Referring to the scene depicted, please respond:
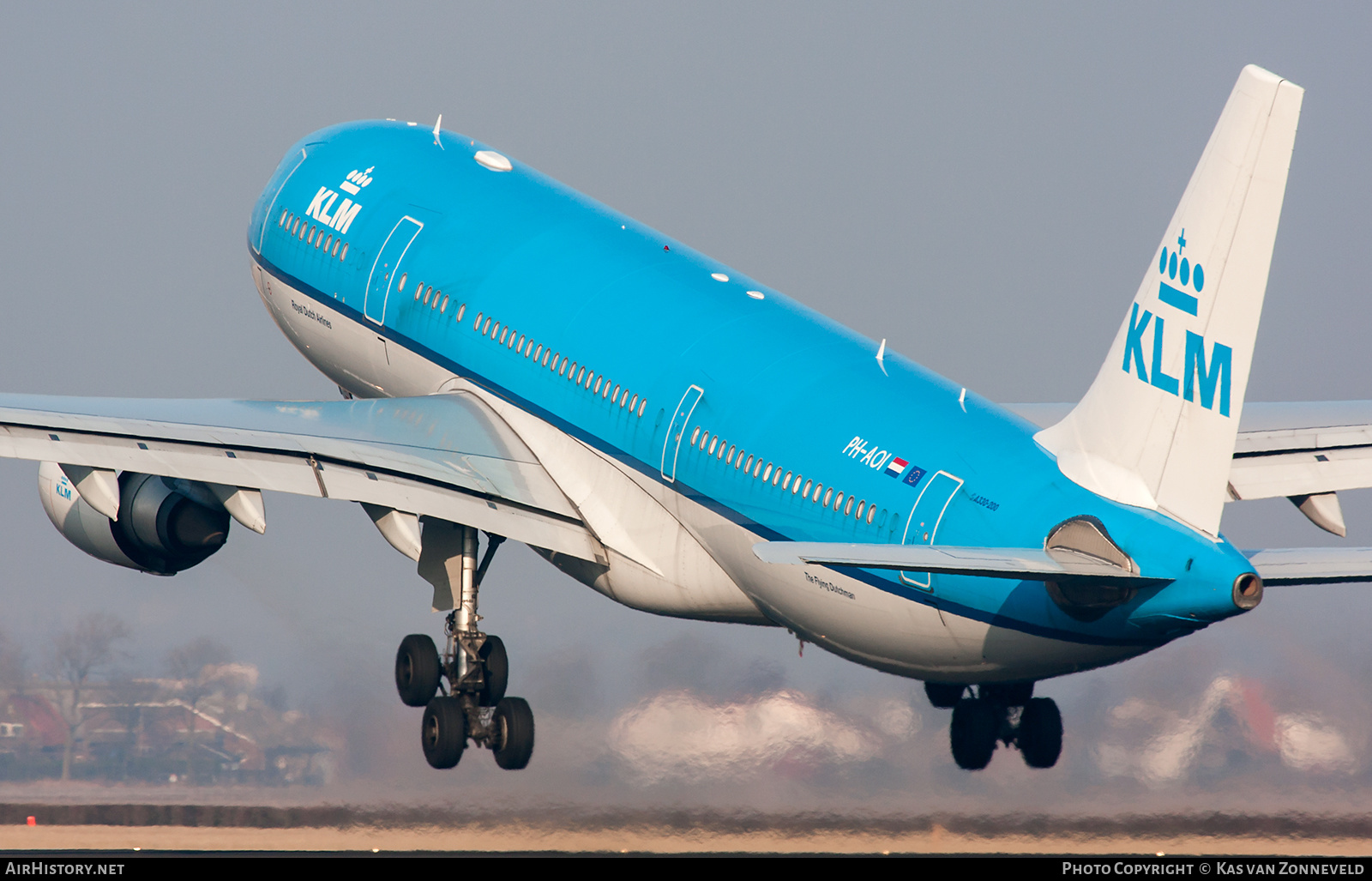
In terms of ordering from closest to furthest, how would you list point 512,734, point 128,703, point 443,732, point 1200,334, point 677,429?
point 1200,334, point 677,429, point 443,732, point 512,734, point 128,703

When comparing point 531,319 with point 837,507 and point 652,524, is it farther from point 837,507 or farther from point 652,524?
point 837,507

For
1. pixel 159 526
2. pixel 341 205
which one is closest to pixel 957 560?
pixel 159 526

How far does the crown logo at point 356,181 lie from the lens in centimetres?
3675

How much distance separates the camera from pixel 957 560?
22656 mm

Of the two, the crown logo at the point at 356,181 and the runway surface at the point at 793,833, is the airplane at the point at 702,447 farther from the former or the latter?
the runway surface at the point at 793,833

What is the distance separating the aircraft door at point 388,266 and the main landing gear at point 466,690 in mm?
4647

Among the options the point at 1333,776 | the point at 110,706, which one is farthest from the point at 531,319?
the point at 1333,776

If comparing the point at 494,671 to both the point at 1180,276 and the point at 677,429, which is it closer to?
the point at 677,429

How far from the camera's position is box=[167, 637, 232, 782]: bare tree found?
3750 centimetres

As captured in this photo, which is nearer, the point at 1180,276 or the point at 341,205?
the point at 1180,276

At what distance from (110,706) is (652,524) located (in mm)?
11217

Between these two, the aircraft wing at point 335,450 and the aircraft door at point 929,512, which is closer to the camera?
the aircraft door at point 929,512

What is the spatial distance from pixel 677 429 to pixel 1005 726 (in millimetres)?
6619

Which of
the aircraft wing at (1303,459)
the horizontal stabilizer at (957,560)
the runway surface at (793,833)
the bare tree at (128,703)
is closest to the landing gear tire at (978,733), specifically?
the runway surface at (793,833)
